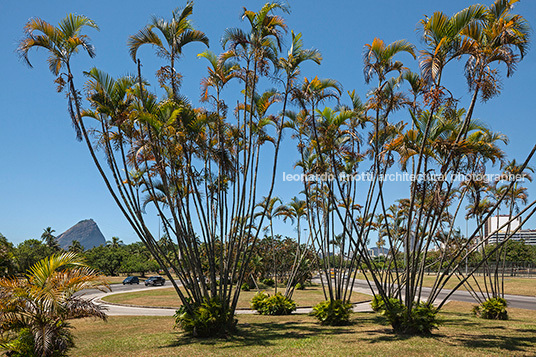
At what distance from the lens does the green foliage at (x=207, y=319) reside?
458 inches

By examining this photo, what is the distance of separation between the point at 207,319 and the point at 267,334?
Answer: 7.46 feet

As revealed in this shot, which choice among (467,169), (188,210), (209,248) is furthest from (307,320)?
A: (467,169)

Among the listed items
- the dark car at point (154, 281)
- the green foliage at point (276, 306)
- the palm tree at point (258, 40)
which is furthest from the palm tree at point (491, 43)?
the dark car at point (154, 281)

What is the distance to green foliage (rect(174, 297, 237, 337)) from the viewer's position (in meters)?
11.6

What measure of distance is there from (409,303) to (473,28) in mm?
7922

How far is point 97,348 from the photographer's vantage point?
1078cm

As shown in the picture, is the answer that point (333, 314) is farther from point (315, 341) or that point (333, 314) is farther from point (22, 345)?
point (22, 345)

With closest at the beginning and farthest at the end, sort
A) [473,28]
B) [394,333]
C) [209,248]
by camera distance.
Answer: [473,28]
[394,333]
[209,248]

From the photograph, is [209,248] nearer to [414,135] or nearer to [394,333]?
[394,333]

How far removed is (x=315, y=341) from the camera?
440 inches

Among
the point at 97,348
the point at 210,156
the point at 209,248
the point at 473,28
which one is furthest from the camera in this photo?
the point at 210,156

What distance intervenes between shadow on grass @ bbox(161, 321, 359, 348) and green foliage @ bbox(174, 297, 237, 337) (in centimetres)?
27

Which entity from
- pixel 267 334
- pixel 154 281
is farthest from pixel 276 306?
pixel 154 281

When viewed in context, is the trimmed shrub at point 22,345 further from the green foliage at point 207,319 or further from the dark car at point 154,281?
the dark car at point 154,281
